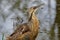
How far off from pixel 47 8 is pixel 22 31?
322 millimetres

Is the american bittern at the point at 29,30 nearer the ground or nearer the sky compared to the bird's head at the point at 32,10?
nearer the ground

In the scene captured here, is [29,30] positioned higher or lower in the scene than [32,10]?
lower

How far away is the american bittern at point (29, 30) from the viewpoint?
1.65 m

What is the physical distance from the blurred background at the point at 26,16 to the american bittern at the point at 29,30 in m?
0.03

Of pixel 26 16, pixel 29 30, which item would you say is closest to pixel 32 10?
pixel 26 16

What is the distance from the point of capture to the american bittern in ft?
5.43

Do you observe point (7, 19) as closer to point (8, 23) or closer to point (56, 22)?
point (8, 23)

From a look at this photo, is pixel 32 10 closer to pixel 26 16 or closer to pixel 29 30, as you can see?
pixel 26 16

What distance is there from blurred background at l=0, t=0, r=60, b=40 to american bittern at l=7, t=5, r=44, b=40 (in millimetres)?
34

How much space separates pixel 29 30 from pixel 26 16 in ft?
0.45

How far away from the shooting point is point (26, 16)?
1.70 m

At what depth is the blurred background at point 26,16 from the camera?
1684 millimetres

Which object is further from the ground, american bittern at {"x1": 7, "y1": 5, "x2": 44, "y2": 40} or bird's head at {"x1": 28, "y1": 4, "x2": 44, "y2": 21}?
bird's head at {"x1": 28, "y1": 4, "x2": 44, "y2": 21}

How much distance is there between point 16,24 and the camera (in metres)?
1.69
